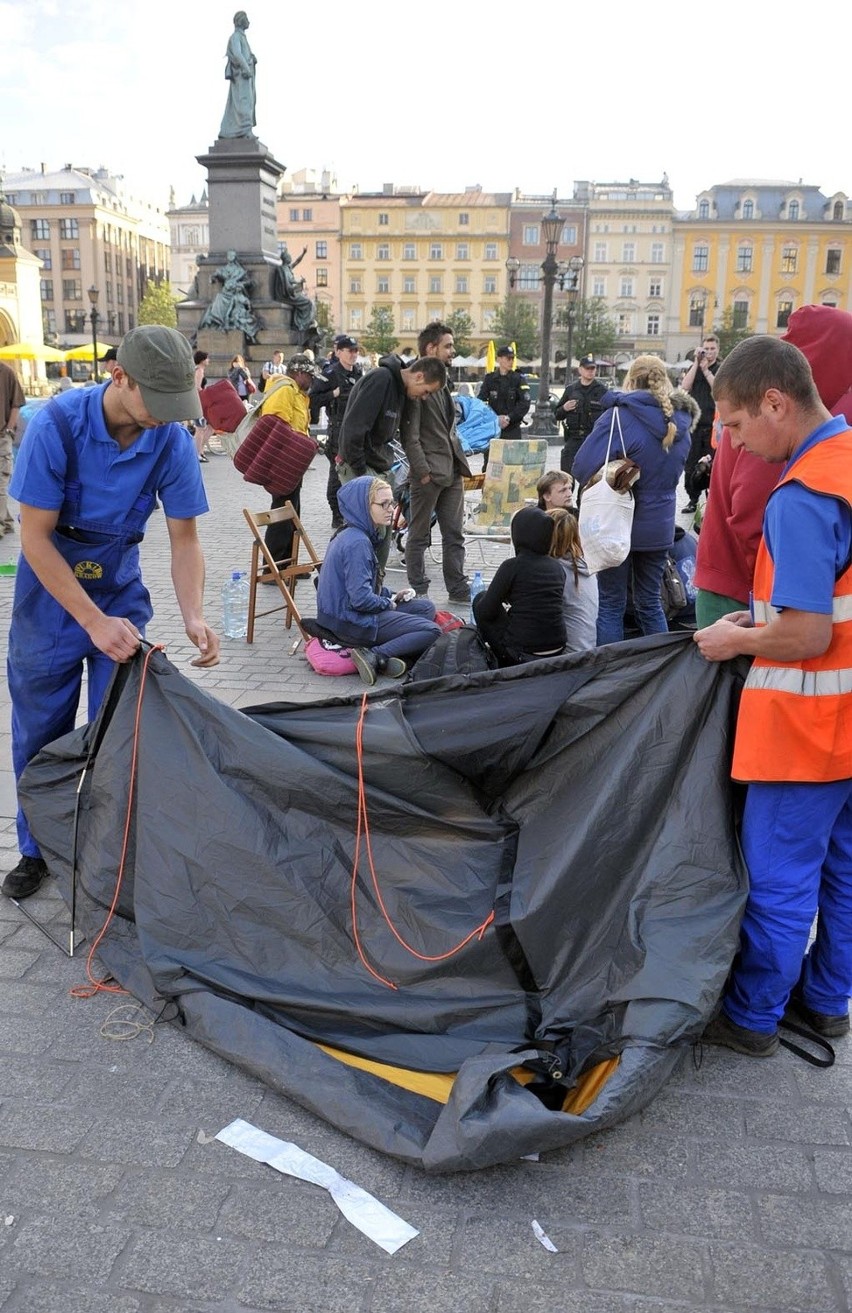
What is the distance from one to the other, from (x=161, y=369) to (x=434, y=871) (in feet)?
5.84

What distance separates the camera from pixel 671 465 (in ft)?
22.1

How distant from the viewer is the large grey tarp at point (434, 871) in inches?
115

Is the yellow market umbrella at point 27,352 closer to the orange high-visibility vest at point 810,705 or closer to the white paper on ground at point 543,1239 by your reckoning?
the orange high-visibility vest at point 810,705

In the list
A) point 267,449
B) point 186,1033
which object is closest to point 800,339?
point 186,1033

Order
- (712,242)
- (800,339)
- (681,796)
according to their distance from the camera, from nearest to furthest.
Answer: (681,796) → (800,339) → (712,242)

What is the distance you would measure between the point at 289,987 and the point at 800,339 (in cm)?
273

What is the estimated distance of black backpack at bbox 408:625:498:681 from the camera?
588 centimetres

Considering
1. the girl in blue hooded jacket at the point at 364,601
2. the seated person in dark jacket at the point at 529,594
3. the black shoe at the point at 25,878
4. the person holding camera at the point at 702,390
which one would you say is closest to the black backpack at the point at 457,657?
the seated person in dark jacket at the point at 529,594

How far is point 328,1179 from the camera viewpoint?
2.60 meters

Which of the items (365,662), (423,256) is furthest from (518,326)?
(365,662)

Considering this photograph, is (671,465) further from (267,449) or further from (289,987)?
(289,987)

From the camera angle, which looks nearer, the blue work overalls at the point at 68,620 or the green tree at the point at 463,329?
the blue work overalls at the point at 68,620

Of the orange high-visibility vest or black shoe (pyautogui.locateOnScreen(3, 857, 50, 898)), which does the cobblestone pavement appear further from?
the orange high-visibility vest

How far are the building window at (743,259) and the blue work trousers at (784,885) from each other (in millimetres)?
92235
